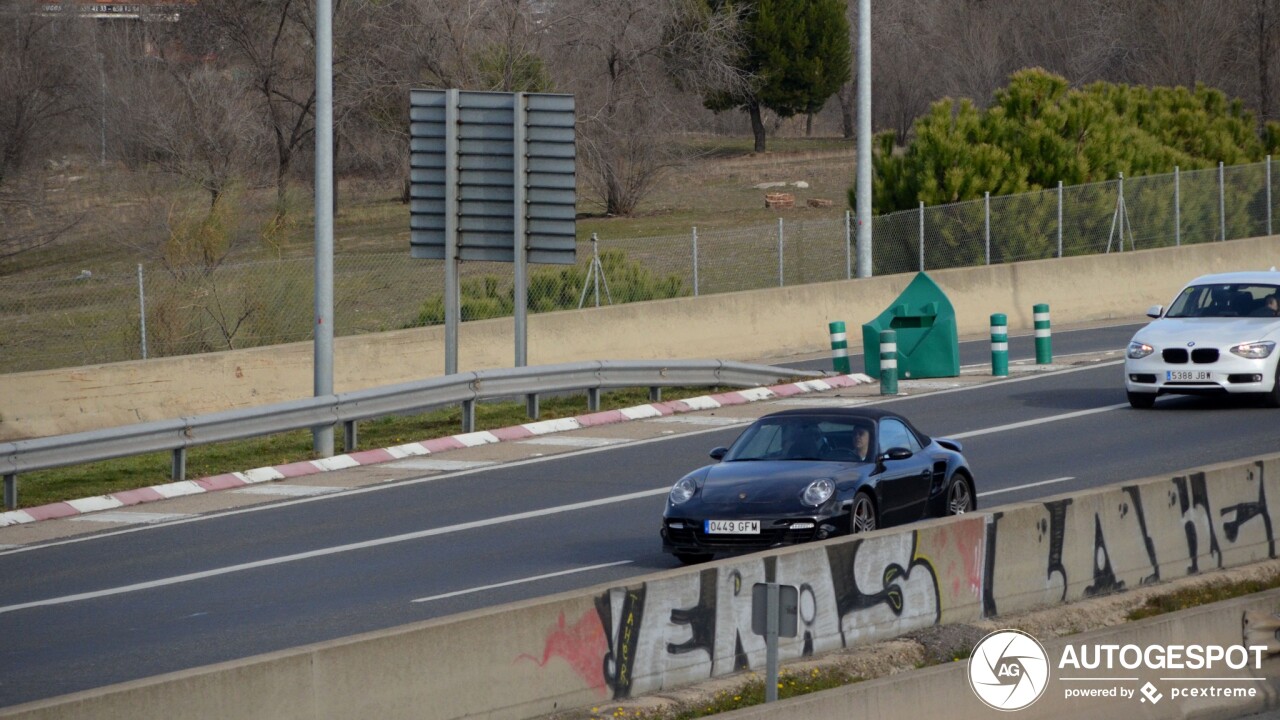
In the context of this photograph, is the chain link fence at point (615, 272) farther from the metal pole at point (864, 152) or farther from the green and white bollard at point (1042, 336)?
the green and white bollard at point (1042, 336)

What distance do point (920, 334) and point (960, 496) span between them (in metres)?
10.3

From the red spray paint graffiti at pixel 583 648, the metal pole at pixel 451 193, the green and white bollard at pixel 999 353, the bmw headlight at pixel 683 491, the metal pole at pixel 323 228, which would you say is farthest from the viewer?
the green and white bollard at pixel 999 353

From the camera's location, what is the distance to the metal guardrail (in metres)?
16.4

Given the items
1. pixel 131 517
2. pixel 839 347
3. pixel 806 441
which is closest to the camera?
pixel 806 441

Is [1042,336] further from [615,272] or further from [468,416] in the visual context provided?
[468,416]

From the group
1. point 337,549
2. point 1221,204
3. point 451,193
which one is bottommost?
point 337,549

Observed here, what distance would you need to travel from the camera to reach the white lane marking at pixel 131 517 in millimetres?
15828

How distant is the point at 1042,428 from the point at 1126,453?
2.15 m

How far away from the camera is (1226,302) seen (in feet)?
66.4

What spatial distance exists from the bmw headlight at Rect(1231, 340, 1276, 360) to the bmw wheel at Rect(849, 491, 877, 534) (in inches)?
331

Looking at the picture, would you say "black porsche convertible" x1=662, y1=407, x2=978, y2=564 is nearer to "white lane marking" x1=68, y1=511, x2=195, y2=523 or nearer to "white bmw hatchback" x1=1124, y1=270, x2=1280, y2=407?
"white lane marking" x1=68, y1=511, x2=195, y2=523

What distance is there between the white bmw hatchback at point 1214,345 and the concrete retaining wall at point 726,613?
7420 millimetres

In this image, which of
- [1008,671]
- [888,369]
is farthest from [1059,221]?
[1008,671]

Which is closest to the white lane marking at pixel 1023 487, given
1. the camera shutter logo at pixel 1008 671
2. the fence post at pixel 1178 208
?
the camera shutter logo at pixel 1008 671
